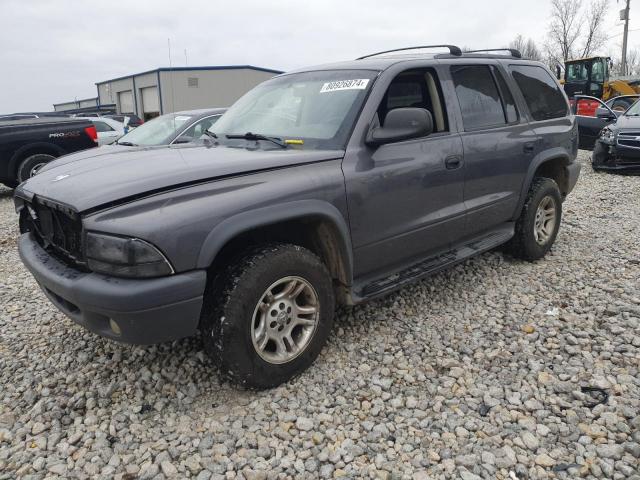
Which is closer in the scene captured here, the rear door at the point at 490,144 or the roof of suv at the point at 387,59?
the roof of suv at the point at 387,59

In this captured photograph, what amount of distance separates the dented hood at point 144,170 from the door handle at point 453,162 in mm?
949

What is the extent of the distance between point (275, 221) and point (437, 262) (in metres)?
1.54

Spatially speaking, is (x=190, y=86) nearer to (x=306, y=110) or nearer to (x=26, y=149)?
(x=26, y=149)

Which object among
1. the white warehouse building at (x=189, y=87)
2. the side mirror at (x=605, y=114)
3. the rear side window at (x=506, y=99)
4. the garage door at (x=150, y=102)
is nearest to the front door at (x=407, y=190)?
the rear side window at (x=506, y=99)

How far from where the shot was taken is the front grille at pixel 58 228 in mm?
2492

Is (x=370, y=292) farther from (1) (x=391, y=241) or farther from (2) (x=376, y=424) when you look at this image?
(2) (x=376, y=424)

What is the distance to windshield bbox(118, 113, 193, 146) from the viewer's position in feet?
21.9

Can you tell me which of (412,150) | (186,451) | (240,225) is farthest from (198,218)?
(412,150)

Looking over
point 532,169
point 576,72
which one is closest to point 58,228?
point 532,169

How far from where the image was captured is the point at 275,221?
103 inches

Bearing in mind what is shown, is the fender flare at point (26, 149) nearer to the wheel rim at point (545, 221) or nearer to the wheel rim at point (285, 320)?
the wheel rim at point (285, 320)

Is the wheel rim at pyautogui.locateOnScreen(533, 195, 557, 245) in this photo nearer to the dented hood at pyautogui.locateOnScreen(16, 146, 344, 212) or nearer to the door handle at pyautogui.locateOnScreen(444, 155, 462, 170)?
the door handle at pyautogui.locateOnScreen(444, 155, 462, 170)

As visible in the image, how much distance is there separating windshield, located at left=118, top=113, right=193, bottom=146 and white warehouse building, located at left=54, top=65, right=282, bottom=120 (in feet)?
79.7

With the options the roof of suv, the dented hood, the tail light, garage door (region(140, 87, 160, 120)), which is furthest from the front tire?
garage door (region(140, 87, 160, 120))
